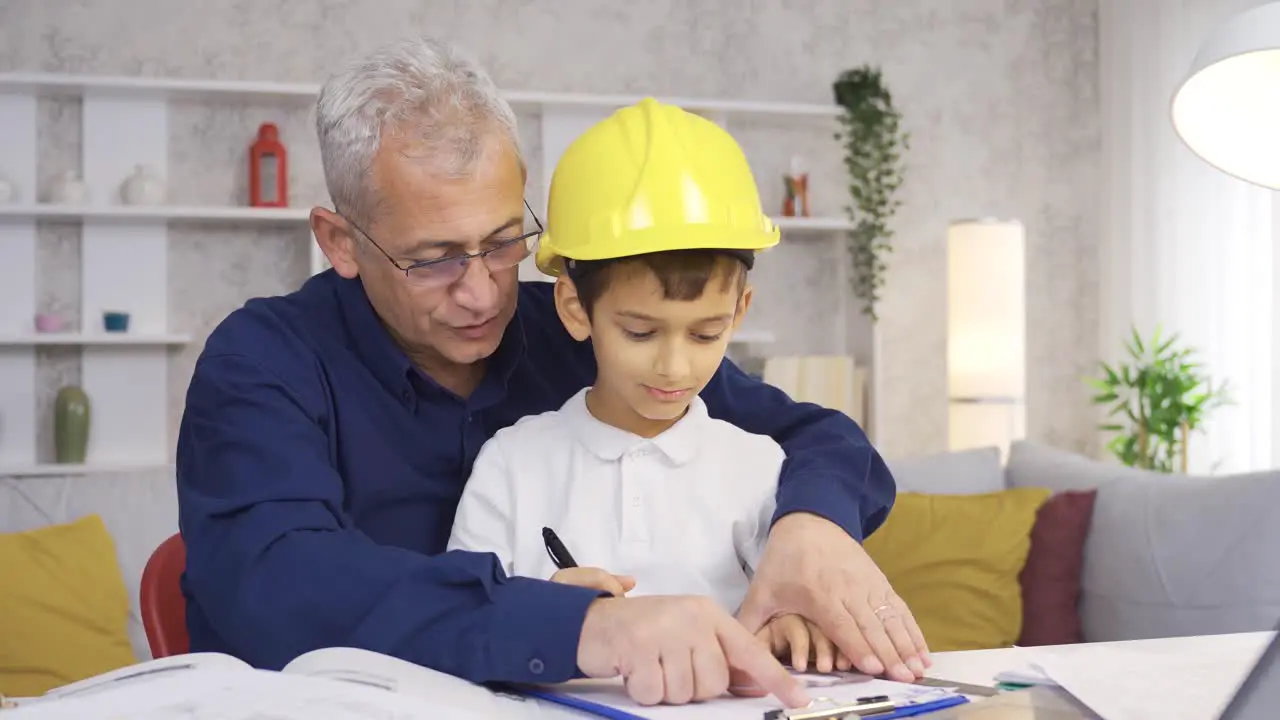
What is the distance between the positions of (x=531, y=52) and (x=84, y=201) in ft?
5.38

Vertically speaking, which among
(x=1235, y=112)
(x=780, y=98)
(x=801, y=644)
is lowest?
(x=801, y=644)

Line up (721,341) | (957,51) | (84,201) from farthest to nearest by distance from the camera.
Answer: (957,51) → (84,201) → (721,341)

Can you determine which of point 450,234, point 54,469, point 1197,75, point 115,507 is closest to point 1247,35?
point 1197,75

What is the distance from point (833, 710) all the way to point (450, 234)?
2.37 ft

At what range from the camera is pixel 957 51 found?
17.2 feet

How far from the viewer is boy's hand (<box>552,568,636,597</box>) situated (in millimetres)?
998

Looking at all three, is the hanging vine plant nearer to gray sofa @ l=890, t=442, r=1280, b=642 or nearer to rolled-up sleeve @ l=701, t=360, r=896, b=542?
gray sofa @ l=890, t=442, r=1280, b=642

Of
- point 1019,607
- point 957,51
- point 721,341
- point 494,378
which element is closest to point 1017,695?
point 721,341

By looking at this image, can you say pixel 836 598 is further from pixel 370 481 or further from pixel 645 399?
pixel 370 481

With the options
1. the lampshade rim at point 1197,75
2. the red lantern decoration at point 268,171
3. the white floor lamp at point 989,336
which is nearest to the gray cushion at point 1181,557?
the white floor lamp at point 989,336

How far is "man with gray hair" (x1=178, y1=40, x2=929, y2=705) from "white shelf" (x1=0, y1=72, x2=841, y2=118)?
2880mm

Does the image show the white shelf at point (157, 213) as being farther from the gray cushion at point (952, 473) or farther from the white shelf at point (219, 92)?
the gray cushion at point (952, 473)

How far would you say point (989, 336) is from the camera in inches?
181

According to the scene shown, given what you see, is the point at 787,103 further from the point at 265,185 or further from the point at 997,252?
the point at 265,185
